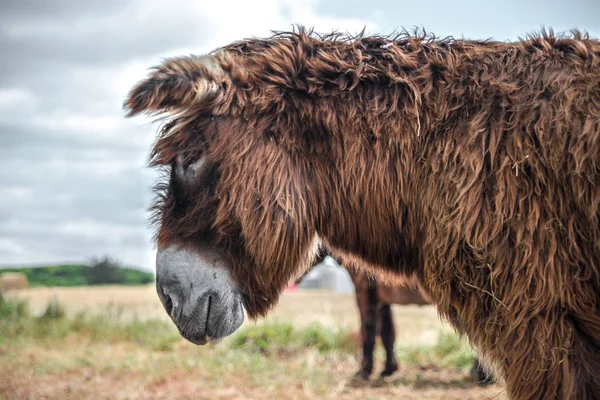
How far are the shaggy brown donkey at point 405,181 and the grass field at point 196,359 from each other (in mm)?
2308

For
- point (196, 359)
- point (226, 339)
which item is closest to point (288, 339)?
point (226, 339)

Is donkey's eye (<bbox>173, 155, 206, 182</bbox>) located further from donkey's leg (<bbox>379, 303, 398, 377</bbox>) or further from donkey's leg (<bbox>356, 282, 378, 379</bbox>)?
donkey's leg (<bbox>379, 303, 398, 377</bbox>)

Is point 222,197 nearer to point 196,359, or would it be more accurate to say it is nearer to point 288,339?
point 196,359

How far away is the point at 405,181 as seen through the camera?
9.07ft

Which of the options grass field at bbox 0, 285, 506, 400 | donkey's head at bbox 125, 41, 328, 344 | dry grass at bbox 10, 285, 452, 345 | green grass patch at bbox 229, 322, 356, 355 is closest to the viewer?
donkey's head at bbox 125, 41, 328, 344

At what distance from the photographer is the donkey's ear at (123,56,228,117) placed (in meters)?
2.61

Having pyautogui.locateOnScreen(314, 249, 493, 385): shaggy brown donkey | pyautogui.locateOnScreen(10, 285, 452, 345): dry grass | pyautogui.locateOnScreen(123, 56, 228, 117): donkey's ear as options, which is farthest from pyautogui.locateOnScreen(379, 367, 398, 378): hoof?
pyautogui.locateOnScreen(123, 56, 228, 117): donkey's ear

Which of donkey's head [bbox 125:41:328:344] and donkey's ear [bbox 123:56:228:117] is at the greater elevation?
donkey's ear [bbox 123:56:228:117]

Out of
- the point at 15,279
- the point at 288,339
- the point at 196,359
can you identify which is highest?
the point at 15,279

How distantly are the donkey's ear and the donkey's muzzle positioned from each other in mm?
627

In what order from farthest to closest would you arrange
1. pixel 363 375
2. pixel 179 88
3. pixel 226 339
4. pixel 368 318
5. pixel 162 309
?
pixel 162 309
pixel 226 339
pixel 368 318
pixel 363 375
pixel 179 88

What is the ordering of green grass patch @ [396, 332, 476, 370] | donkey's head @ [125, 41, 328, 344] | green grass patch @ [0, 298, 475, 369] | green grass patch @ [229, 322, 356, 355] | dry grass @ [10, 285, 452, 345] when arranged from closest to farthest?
1. donkey's head @ [125, 41, 328, 344]
2. green grass patch @ [396, 332, 476, 370]
3. green grass patch @ [0, 298, 475, 369]
4. green grass patch @ [229, 322, 356, 355]
5. dry grass @ [10, 285, 452, 345]

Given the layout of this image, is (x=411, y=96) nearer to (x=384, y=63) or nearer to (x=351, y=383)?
(x=384, y=63)

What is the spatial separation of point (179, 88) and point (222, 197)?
0.50 metres
